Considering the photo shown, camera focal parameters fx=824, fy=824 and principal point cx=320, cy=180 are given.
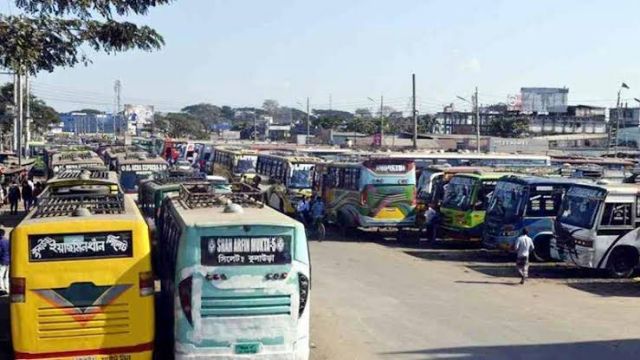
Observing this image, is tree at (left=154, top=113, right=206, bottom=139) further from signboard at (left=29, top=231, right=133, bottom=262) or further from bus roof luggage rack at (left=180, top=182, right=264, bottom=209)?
signboard at (left=29, top=231, right=133, bottom=262)

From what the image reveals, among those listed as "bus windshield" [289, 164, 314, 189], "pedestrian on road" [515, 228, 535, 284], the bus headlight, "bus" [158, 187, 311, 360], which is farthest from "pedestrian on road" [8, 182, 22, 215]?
the bus headlight

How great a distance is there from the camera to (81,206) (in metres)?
11.2

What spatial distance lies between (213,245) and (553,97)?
447 feet

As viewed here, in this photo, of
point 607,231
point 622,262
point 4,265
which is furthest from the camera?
point 622,262

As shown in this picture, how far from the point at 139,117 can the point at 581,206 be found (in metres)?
154

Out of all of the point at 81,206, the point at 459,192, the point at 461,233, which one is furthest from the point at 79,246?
the point at 459,192

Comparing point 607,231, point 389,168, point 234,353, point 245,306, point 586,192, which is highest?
point 389,168

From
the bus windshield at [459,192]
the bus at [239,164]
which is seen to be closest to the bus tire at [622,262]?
the bus windshield at [459,192]

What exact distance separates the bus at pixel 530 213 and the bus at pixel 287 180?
8825 mm

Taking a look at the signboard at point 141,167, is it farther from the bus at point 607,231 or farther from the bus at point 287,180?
the bus at point 607,231

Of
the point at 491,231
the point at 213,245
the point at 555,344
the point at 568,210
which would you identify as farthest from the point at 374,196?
the point at 213,245

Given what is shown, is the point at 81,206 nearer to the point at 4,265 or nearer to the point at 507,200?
the point at 4,265

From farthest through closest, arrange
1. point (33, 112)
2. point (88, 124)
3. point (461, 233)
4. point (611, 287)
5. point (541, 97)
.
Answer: point (88, 124) → point (541, 97) → point (33, 112) → point (461, 233) → point (611, 287)

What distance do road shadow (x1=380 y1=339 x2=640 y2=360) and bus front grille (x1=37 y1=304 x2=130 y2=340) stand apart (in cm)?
415
